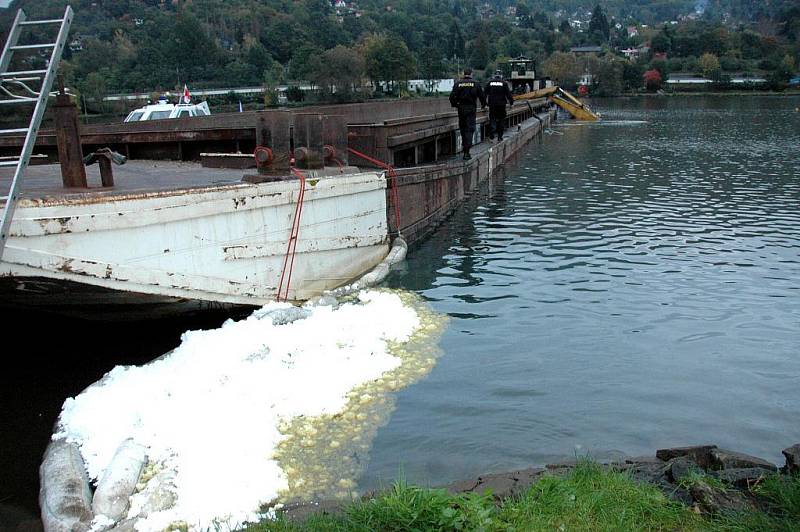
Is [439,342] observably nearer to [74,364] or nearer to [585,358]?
[585,358]

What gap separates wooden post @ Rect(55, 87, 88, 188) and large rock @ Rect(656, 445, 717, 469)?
640 centimetres

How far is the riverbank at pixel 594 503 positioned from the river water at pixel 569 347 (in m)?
0.90

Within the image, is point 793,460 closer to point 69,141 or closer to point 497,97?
point 69,141

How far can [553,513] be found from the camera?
13.8ft

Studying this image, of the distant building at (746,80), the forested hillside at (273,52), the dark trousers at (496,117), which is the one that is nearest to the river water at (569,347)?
the forested hillside at (273,52)

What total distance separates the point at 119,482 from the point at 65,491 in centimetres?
37

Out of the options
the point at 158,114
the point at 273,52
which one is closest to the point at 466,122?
the point at 158,114

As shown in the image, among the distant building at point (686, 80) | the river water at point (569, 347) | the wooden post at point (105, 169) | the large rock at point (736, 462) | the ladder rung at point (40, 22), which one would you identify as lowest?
the river water at point (569, 347)

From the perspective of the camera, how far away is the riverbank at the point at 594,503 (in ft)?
13.3

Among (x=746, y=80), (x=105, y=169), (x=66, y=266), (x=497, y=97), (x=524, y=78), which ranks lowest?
(x=66, y=266)

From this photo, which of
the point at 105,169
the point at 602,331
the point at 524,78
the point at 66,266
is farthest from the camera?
the point at 524,78

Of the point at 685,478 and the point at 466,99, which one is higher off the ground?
the point at 466,99

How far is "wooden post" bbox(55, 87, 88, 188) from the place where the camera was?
23.9 ft

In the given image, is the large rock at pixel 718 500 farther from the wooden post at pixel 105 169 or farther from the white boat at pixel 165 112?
the white boat at pixel 165 112
